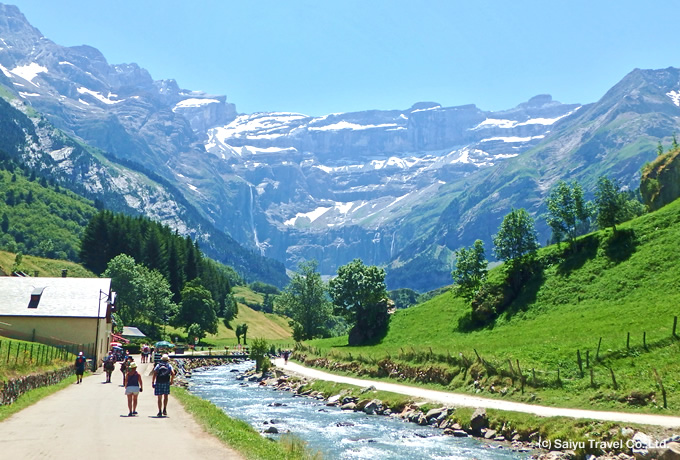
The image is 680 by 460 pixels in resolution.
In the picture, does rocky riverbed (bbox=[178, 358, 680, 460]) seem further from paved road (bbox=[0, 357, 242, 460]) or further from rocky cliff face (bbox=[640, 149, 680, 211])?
rocky cliff face (bbox=[640, 149, 680, 211])

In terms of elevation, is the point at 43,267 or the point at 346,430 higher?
the point at 43,267

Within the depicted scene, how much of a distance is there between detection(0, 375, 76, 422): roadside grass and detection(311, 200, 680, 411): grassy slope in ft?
108

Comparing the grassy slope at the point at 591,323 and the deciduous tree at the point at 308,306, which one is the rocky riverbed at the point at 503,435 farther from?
the deciduous tree at the point at 308,306

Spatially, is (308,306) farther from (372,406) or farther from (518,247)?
(372,406)

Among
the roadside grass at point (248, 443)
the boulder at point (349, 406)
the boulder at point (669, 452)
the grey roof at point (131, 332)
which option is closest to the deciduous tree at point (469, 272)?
the boulder at point (349, 406)

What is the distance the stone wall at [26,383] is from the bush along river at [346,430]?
14.6m

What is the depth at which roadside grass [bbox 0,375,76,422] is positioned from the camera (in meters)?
28.7

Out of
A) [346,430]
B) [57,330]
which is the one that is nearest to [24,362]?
[346,430]

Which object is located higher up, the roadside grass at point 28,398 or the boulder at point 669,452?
the roadside grass at point 28,398

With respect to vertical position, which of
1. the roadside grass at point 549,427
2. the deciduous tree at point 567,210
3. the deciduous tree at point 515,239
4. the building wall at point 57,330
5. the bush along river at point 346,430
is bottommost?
the bush along river at point 346,430

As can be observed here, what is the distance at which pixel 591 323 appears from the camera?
56.3m

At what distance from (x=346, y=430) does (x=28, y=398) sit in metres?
21.1

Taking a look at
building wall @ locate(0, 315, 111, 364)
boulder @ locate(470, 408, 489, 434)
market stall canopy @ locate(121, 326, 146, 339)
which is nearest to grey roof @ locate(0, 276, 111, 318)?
building wall @ locate(0, 315, 111, 364)

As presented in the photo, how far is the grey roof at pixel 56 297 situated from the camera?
69625 mm
